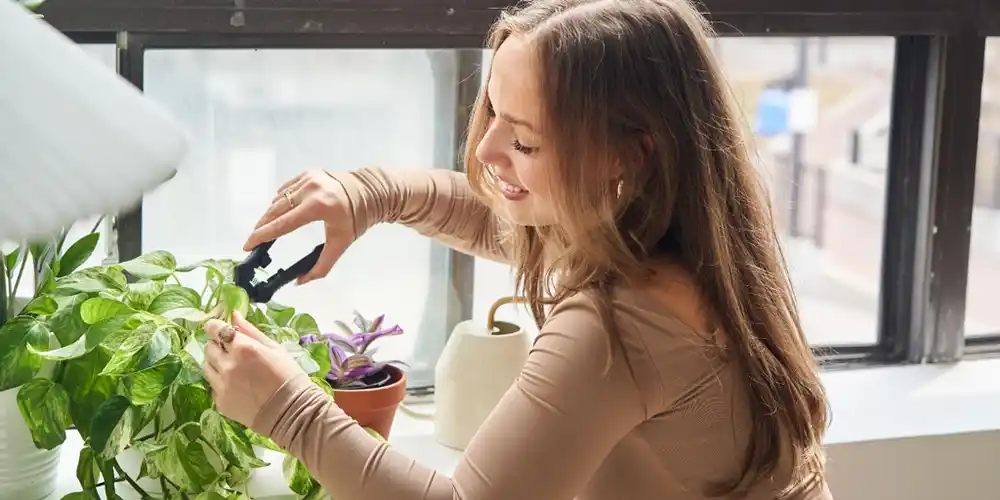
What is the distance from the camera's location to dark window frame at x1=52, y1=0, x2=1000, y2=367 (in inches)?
53.1

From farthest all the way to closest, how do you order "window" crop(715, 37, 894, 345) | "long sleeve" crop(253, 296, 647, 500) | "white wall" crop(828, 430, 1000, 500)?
"window" crop(715, 37, 894, 345) → "white wall" crop(828, 430, 1000, 500) → "long sleeve" crop(253, 296, 647, 500)

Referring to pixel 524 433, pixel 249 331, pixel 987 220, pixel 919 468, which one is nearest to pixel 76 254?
pixel 249 331

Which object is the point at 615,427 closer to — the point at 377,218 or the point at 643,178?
the point at 643,178

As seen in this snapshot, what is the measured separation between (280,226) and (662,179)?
397 millimetres

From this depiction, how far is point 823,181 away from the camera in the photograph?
1733mm

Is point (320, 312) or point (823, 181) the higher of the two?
point (823, 181)

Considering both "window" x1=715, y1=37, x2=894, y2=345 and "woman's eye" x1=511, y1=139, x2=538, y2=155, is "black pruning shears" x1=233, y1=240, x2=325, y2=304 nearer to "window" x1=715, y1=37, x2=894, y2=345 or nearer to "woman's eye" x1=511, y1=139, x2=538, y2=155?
"woman's eye" x1=511, y1=139, x2=538, y2=155

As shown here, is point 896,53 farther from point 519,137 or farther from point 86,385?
point 86,385

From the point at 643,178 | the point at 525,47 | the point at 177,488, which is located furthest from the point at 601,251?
the point at 177,488

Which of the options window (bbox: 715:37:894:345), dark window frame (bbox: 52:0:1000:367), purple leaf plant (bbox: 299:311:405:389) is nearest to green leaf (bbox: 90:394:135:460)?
purple leaf plant (bbox: 299:311:405:389)

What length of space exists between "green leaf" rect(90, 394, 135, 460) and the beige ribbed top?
128mm

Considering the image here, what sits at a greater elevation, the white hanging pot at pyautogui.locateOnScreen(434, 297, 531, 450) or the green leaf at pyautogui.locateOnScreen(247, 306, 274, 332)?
the green leaf at pyautogui.locateOnScreen(247, 306, 274, 332)

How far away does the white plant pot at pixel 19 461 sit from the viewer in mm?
1057

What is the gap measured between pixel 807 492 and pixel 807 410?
73 mm
